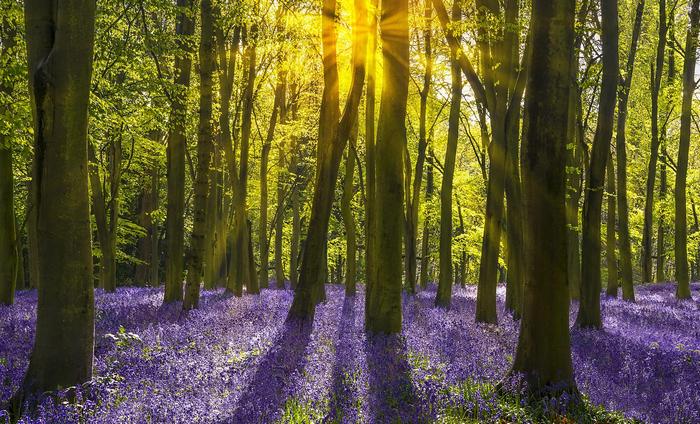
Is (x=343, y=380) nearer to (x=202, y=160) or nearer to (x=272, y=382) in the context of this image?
(x=272, y=382)

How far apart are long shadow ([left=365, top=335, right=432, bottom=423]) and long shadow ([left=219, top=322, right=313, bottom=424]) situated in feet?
2.84

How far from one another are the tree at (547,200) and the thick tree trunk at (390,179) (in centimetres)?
360

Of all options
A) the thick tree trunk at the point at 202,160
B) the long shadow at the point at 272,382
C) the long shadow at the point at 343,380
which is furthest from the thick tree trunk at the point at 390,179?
the thick tree trunk at the point at 202,160

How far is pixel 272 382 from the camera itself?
19.1ft

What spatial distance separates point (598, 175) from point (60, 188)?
30.9 feet

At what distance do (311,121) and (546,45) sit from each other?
1911 cm

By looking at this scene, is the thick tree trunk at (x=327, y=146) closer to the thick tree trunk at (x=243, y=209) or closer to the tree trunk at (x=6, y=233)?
the tree trunk at (x=6, y=233)

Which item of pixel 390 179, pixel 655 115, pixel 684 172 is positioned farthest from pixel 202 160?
pixel 655 115

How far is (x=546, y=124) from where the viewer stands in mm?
6309

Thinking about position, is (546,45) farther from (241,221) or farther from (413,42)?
(413,42)

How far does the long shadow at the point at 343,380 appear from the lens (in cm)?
495

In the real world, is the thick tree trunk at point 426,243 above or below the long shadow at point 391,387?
above

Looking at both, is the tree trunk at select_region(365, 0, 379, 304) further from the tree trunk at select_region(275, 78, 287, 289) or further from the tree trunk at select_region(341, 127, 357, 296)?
the tree trunk at select_region(275, 78, 287, 289)

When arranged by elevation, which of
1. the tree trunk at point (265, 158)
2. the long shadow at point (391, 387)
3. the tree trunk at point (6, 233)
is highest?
the tree trunk at point (265, 158)
